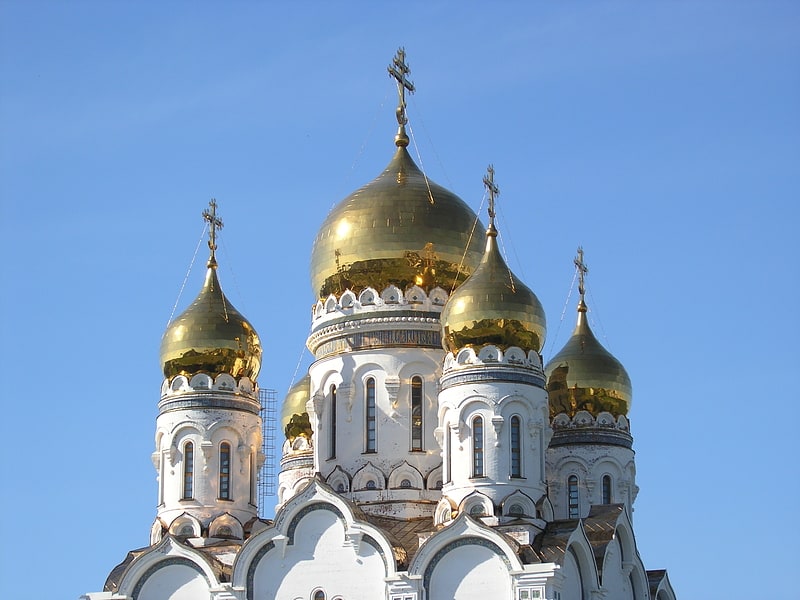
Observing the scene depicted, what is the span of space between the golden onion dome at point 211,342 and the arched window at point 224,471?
1.25 metres

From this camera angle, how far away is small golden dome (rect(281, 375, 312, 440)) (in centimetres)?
3553

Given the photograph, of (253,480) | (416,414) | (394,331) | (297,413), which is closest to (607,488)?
(416,414)

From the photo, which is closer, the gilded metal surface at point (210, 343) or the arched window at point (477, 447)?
the arched window at point (477, 447)

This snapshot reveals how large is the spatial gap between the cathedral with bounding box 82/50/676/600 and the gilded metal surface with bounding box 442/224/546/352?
35 mm

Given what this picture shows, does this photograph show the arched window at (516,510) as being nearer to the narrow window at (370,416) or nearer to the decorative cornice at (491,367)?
the decorative cornice at (491,367)

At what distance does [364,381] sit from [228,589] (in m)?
4.50

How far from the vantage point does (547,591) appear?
85.8ft

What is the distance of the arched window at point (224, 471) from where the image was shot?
97.7 feet

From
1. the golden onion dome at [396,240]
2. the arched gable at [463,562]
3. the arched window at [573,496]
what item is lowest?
the arched gable at [463,562]

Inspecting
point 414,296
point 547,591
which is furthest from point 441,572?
point 414,296

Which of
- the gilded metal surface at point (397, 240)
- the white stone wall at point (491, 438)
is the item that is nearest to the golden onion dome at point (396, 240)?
the gilded metal surface at point (397, 240)

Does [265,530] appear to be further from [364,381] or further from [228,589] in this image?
[364,381]

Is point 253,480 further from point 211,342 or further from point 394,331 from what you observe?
point 394,331

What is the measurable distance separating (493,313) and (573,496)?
18.3ft
